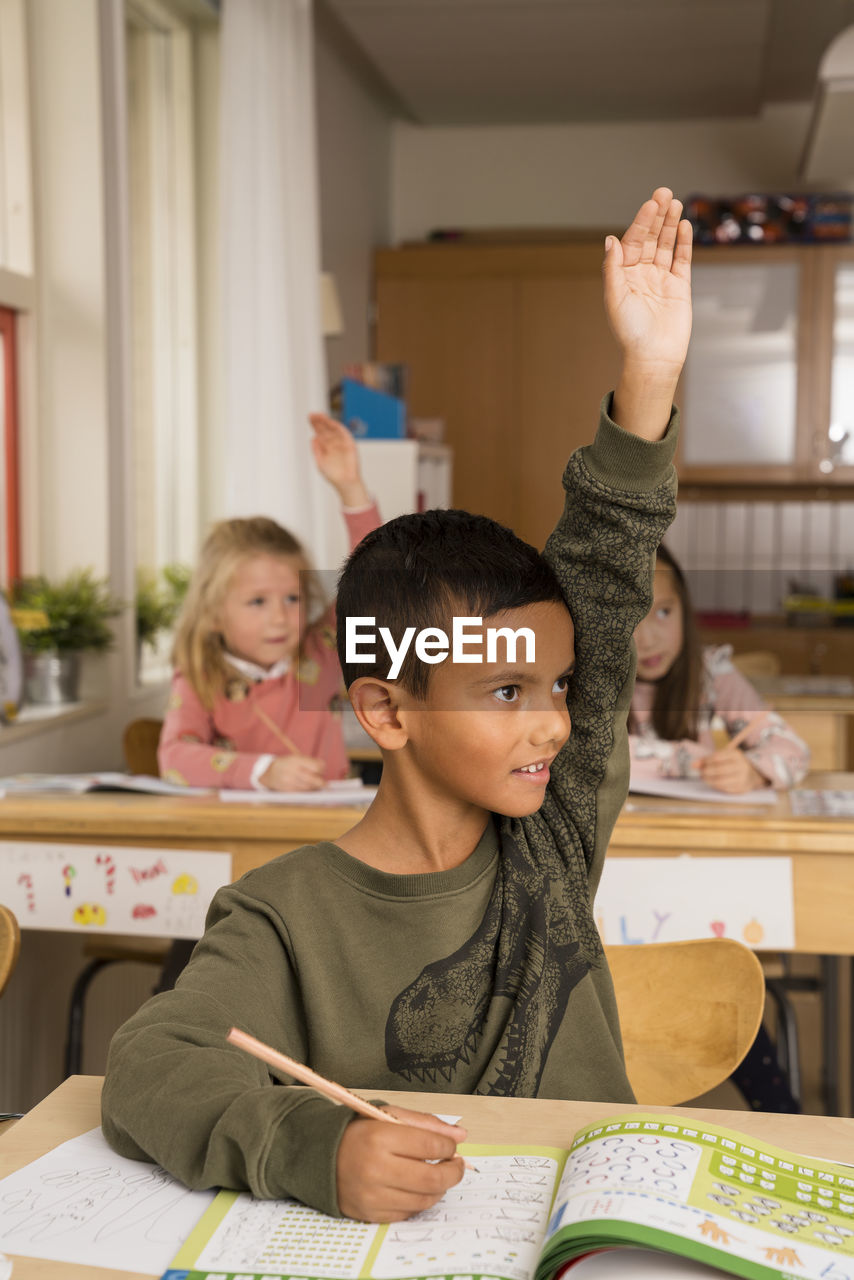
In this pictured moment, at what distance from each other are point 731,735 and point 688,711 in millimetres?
91

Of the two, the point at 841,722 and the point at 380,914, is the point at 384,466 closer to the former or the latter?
the point at 841,722

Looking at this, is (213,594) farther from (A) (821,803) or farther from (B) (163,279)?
(B) (163,279)

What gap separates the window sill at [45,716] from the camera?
7.12 feet

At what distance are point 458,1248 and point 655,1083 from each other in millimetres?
538

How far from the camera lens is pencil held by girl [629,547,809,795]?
1903 mm

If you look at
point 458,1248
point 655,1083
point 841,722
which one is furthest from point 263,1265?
point 841,722

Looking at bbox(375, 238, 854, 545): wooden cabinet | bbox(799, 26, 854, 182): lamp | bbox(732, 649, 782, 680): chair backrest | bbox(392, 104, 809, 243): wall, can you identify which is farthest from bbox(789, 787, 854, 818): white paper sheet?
bbox(392, 104, 809, 243): wall

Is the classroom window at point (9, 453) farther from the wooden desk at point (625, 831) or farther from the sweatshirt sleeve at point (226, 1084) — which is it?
the sweatshirt sleeve at point (226, 1084)

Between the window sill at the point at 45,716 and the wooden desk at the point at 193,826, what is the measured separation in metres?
0.51

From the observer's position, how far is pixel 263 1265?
1.90 ft

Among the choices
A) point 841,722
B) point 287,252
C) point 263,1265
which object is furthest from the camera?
point 287,252

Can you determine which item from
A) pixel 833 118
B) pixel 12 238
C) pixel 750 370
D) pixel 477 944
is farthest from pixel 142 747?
pixel 750 370

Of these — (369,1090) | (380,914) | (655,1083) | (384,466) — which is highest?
(384,466)

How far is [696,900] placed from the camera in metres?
1.54
